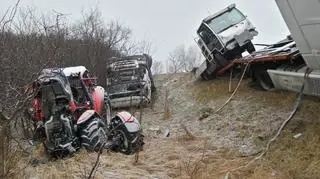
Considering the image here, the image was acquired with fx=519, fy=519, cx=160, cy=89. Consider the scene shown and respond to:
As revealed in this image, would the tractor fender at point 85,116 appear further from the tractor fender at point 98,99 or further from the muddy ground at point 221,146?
the tractor fender at point 98,99

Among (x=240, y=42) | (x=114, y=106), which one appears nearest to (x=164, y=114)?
(x=114, y=106)

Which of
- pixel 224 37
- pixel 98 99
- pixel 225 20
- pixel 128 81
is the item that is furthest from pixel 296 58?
pixel 128 81

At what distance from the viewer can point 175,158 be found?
909 centimetres

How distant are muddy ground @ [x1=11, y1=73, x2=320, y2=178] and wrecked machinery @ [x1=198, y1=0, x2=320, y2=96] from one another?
40 centimetres

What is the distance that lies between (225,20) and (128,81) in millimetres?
3922

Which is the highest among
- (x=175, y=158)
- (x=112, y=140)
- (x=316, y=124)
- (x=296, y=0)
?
(x=296, y=0)

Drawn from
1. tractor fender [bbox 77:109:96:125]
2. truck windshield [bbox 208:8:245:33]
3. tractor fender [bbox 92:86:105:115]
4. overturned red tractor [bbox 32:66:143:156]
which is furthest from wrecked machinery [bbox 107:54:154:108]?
tractor fender [bbox 77:109:96:125]

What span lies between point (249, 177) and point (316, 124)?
8.36 feet

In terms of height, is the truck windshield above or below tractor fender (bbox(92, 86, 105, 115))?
below

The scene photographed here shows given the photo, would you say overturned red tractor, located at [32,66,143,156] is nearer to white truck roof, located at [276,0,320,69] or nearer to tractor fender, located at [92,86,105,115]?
tractor fender, located at [92,86,105,115]

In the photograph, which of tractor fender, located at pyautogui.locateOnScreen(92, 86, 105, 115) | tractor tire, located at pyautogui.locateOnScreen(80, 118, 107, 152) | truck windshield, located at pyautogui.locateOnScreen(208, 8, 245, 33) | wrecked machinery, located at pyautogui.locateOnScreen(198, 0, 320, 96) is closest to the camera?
wrecked machinery, located at pyautogui.locateOnScreen(198, 0, 320, 96)

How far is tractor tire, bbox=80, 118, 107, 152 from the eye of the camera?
9117 mm

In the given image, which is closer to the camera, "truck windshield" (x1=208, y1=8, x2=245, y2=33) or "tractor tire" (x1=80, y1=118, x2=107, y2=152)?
"tractor tire" (x1=80, y1=118, x2=107, y2=152)

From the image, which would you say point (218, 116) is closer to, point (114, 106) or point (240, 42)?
point (240, 42)
